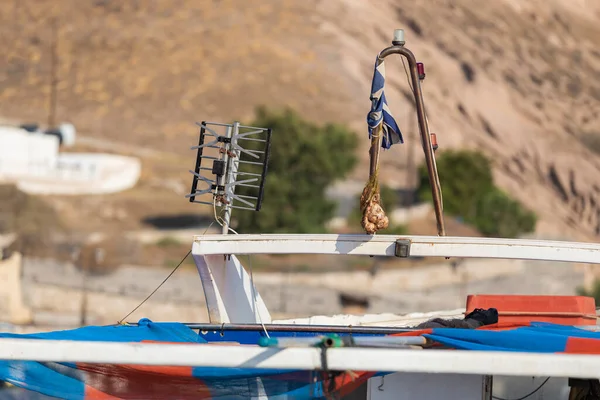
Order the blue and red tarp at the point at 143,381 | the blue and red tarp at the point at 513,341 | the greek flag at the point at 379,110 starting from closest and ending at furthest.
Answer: the blue and red tarp at the point at 143,381 → the blue and red tarp at the point at 513,341 → the greek flag at the point at 379,110

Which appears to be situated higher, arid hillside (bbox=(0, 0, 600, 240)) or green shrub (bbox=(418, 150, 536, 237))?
arid hillside (bbox=(0, 0, 600, 240))

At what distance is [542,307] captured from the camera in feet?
31.7

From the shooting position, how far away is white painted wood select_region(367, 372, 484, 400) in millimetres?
7648

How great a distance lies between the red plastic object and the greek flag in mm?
1772

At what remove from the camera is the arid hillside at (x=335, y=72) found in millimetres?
91312

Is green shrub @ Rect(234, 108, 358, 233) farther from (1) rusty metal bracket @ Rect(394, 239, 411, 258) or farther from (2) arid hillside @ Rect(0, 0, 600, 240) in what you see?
(1) rusty metal bracket @ Rect(394, 239, 411, 258)

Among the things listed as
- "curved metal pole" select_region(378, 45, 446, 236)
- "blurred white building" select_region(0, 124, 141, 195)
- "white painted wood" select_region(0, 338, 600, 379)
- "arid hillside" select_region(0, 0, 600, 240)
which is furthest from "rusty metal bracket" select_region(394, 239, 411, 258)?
"arid hillside" select_region(0, 0, 600, 240)

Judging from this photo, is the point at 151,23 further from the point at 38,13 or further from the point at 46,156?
the point at 46,156

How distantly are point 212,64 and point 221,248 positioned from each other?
3618 inches

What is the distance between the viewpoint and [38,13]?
365 ft

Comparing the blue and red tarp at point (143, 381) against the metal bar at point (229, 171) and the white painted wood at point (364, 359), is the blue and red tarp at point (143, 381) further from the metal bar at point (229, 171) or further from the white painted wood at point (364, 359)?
the metal bar at point (229, 171)

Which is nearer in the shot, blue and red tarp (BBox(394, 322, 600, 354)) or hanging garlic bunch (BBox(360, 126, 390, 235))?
blue and red tarp (BBox(394, 322, 600, 354))

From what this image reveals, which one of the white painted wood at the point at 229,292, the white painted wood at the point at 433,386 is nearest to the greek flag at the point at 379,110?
the white painted wood at the point at 229,292

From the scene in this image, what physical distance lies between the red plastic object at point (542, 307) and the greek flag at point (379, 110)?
5.82 ft
